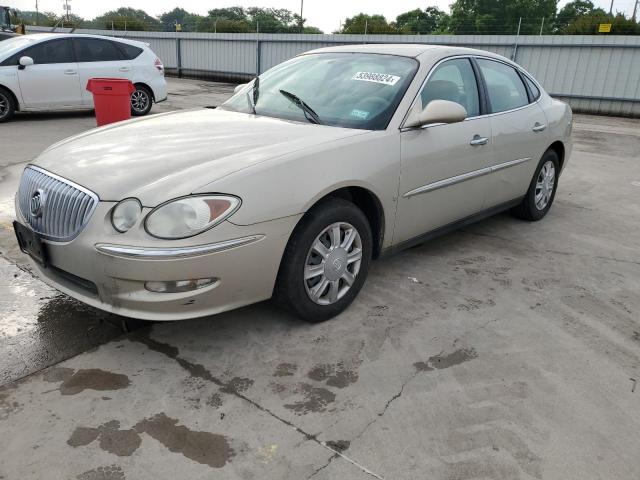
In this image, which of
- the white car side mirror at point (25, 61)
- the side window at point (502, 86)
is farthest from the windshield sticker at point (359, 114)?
the white car side mirror at point (25, 61)

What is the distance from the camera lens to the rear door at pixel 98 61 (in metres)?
9.78

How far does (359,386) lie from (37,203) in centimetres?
194

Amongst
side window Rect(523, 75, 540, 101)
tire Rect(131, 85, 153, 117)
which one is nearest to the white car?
tire Rect(131, 85, 153, 117)

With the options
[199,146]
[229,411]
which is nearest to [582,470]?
[229,411]

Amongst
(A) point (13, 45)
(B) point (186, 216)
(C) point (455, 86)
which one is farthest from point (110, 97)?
(B) point (186, 216)

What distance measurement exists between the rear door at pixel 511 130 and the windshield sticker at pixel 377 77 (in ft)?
3.43

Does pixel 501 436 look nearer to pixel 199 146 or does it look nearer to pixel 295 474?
pixel 295 474

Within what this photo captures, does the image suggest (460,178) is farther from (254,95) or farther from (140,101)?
(140,101)

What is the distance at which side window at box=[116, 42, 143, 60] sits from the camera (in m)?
10.3

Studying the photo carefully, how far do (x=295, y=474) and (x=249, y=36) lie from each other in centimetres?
2115

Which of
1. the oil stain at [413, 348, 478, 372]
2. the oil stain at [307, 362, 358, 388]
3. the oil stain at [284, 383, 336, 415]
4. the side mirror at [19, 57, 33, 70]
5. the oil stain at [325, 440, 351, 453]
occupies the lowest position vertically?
the oil stain at [325, 440, 351, 453]

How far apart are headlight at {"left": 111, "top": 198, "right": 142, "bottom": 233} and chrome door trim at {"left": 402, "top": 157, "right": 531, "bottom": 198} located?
171cm

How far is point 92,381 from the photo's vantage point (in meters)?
2.60

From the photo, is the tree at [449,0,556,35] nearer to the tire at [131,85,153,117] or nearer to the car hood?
the tire at [131,85,153,117]
